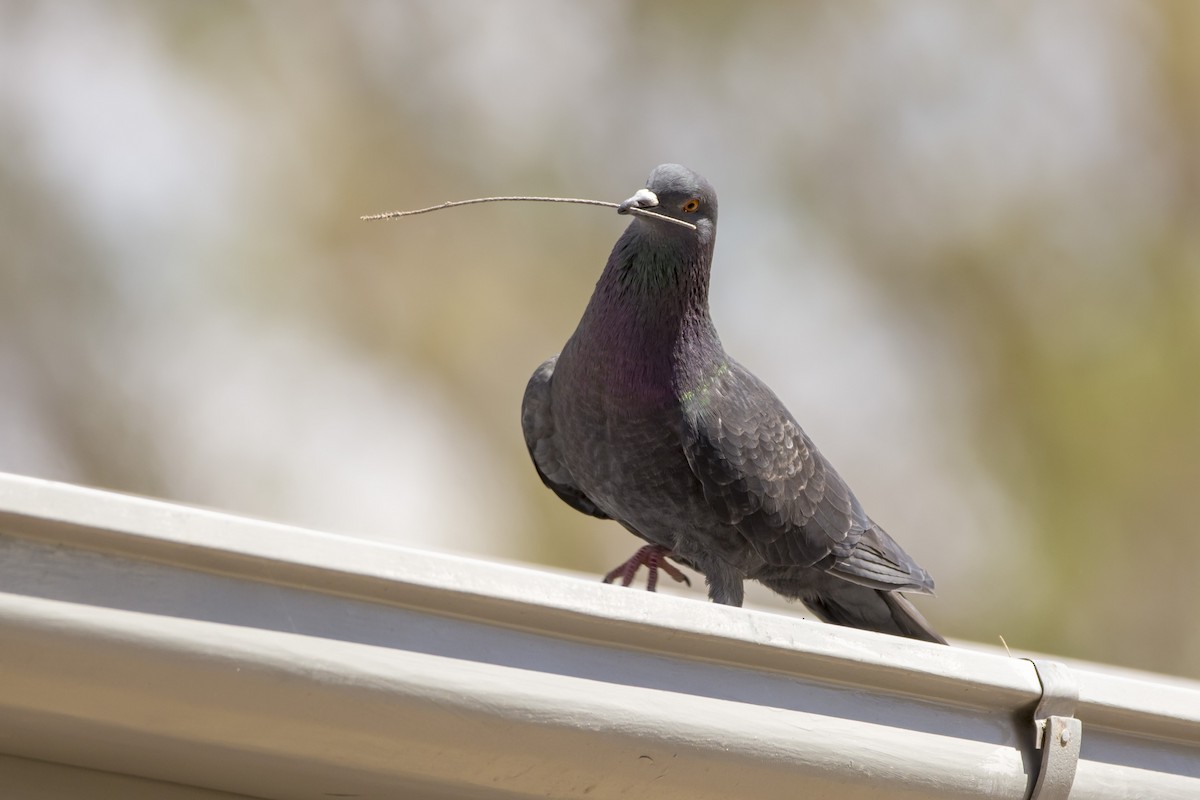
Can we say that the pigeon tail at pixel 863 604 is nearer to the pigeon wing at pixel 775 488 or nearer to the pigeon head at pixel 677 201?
the pigeon wing at pixel 775 488

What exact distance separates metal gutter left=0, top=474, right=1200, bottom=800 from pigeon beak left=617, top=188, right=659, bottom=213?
107 centimetres

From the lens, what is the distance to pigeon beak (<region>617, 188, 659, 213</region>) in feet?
8.03

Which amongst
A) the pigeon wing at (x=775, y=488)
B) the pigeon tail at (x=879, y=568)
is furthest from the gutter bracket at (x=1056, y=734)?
the pigeon tail at (x=879, y=568)

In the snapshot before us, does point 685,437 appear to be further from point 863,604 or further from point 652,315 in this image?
point 863,604

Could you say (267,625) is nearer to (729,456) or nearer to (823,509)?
(729,456)

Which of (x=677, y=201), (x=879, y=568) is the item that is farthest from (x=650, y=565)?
(x=677, y=201)

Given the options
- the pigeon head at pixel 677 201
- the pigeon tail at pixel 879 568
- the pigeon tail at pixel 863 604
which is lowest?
the pigeon tail at pixel 863 604

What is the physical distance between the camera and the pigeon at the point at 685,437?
2.55m

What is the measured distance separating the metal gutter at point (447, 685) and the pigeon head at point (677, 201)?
1.17 meters

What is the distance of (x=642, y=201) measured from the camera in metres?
2.51

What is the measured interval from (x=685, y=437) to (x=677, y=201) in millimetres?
529

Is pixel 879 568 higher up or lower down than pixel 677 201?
lower down

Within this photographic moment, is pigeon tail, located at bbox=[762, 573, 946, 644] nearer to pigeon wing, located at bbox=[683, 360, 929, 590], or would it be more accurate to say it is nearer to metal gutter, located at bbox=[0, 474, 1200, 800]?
pigeon wing, located at bbox=[683, 360, 929, 590]

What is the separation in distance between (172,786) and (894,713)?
3.28ft
